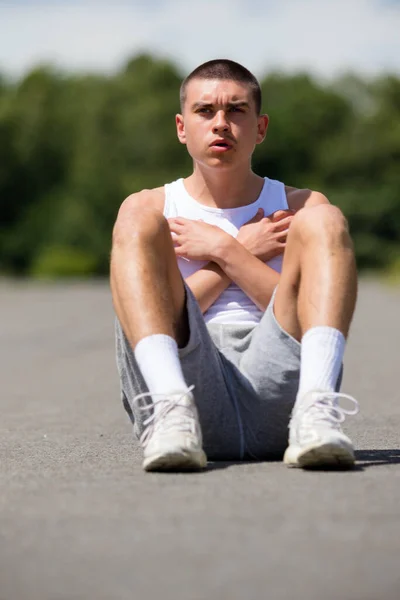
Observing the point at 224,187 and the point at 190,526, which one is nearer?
the point at 190,526

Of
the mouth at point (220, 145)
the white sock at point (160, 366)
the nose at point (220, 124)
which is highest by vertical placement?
the nose at point (220, 124)

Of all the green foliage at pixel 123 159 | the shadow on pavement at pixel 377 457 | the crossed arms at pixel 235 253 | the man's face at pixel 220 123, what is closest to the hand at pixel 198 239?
the crossed arms at pixel 235 253

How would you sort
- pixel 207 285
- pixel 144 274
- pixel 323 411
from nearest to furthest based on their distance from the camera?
pixel 323 411, pixel 144 274, pixel 207 285

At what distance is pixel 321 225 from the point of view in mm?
4184

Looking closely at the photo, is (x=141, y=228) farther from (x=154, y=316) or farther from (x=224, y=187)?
(x=224, y=187)

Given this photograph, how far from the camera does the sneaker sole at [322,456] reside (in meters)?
3.94

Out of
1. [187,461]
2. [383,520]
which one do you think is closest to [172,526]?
[383,520]

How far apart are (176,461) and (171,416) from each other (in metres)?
0.14

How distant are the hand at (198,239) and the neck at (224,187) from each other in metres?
0.19

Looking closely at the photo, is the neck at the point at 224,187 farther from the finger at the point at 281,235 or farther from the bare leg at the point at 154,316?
the bare leg at the point at 154,316

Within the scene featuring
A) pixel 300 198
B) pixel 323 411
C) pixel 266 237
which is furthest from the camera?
pixel 300 198

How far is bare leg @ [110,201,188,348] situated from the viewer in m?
4.16

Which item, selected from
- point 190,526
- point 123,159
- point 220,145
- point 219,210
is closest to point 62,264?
point 123,159

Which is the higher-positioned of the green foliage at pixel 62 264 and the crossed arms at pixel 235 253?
the crossed arms at pixel 235 253
